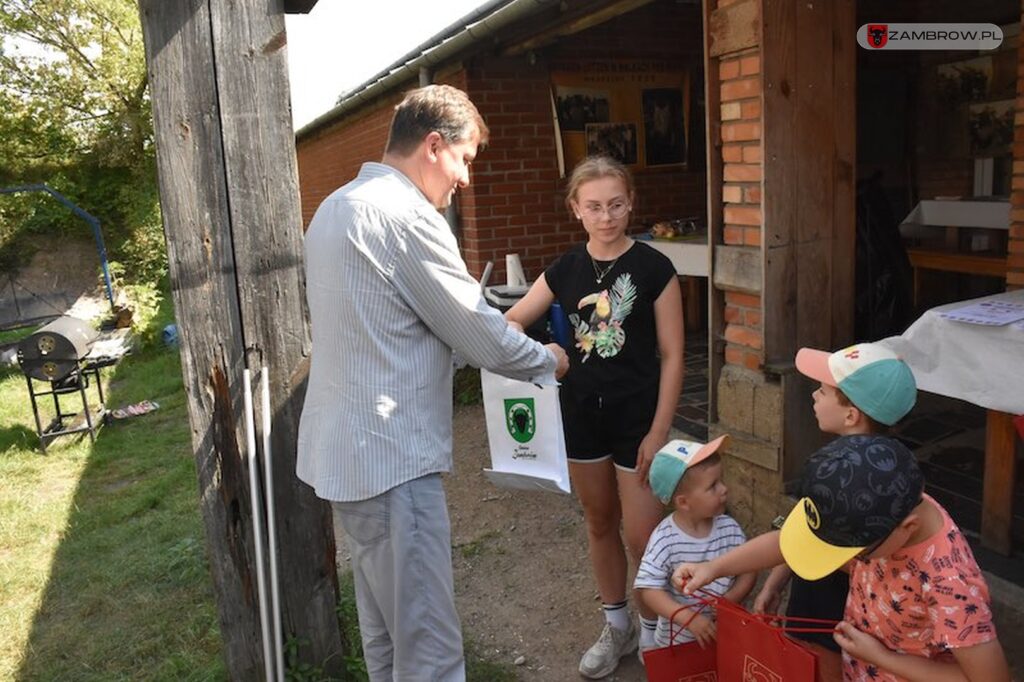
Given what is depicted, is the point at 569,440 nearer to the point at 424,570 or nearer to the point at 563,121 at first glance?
the point at 424,570

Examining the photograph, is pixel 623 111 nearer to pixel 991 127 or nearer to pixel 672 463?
pixel 991 127

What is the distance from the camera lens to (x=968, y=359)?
9.05ft

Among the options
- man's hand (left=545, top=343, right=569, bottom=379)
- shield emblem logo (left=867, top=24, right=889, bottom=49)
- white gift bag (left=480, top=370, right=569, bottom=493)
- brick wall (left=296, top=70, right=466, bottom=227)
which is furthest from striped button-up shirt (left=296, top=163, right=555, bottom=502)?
brick wall (left=296, top=70, right=466, bottom=227)

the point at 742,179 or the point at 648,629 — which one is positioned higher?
the point at 742,179

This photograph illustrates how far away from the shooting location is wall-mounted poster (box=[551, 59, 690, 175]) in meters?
6.97

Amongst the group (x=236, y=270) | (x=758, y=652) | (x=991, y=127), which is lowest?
(x=758, y=652)

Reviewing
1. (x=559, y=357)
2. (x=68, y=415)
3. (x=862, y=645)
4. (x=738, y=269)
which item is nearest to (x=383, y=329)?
(x=559, y=357)

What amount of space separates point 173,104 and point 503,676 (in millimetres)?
2372

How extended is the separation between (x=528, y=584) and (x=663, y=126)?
4.89 meters

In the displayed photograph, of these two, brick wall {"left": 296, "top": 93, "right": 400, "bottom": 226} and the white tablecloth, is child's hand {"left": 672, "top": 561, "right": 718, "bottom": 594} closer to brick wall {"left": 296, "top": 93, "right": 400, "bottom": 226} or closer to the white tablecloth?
the white tablecloth

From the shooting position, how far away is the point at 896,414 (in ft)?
6.82

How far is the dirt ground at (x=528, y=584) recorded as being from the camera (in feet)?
10.6

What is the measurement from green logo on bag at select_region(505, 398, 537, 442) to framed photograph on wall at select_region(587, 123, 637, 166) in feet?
16.3

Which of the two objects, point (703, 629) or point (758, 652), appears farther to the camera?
point (703, 629)
